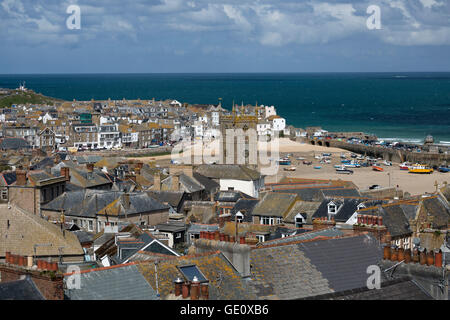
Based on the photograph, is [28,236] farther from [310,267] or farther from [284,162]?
[284,162]

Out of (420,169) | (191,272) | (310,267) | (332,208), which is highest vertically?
(191,272)

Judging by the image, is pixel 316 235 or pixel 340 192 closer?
pixel 316 235

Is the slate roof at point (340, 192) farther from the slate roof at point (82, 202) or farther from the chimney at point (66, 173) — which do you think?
the chimney at point (66, 173)

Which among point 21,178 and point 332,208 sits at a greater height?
point 21,178

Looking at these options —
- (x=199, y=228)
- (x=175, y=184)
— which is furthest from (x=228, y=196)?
(x=199, y=228)

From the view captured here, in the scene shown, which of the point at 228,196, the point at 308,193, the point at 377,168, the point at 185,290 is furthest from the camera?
the point at 377,168

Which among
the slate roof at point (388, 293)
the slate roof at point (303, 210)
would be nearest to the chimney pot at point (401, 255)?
the slate roof at point (388, 293)
